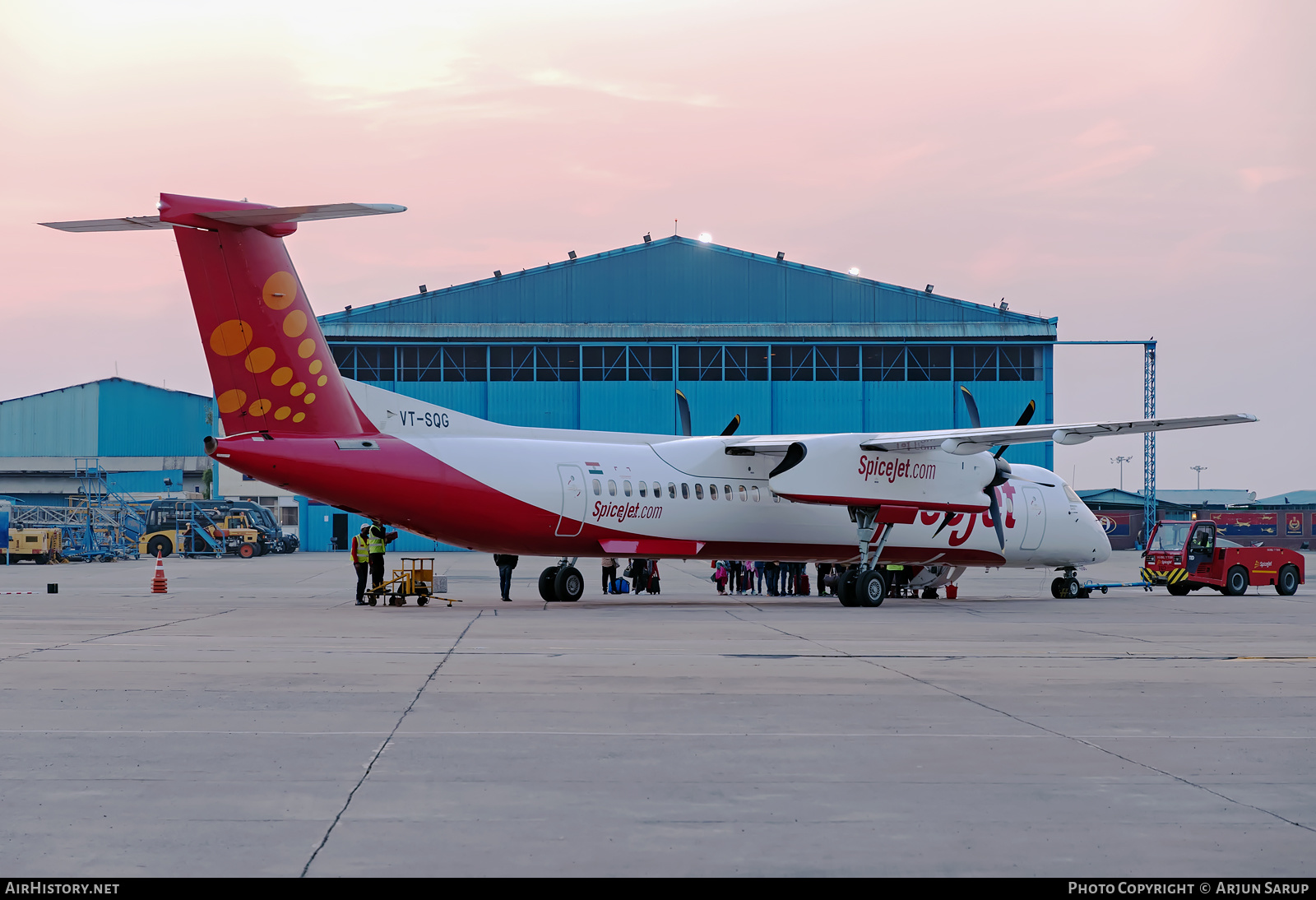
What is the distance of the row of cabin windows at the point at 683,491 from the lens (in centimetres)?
2420

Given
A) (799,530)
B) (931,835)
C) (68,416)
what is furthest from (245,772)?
(68,416)

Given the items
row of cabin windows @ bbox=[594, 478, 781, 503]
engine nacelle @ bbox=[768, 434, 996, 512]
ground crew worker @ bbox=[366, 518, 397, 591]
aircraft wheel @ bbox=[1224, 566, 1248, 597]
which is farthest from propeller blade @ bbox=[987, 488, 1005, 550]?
ground crew worker @ bbox=[366, 518, 397, 591]

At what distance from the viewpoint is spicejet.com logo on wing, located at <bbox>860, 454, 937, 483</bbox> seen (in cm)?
2606

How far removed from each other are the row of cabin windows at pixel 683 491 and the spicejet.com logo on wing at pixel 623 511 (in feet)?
0.65

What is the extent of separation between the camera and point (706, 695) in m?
11.2

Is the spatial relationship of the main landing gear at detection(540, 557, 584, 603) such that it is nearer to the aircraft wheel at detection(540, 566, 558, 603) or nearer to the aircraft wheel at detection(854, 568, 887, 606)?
the aircraft wheel at detection(540, 566, 558, 603)

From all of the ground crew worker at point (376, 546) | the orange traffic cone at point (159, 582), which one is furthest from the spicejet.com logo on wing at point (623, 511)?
the orange traffic cone at point (159, 582)

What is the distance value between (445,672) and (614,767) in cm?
518

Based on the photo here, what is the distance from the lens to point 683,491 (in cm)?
2534

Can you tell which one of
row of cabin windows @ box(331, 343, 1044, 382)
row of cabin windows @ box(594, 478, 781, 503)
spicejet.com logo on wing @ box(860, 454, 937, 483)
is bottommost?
row of cabin windows @ box(594, 478, 781, 503)

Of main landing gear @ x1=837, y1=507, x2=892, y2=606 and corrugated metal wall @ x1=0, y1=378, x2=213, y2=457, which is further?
corrugated metal wall @ x1=0, y1=378, x2=213, y2=457

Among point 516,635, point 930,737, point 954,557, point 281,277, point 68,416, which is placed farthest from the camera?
point 68,416

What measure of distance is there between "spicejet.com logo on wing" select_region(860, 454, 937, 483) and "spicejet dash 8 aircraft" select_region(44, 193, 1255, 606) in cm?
4

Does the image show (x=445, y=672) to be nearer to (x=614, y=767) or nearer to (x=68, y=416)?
(x=614, y=767)
